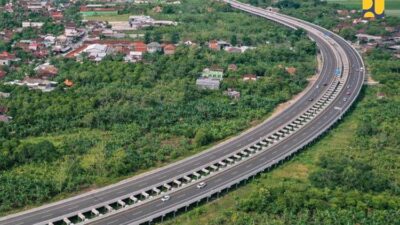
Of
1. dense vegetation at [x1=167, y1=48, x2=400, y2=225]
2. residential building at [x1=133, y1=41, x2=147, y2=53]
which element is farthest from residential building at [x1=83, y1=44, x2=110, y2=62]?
dense vegetation at [x1=167, y1=48, x2=400, y2=225]

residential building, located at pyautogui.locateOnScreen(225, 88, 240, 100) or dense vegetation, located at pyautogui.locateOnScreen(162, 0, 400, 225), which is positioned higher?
residential building, located at pyautogui.locateOnScreen(225, 88, 240, 100)

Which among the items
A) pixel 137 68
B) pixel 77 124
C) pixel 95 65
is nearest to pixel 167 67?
pixel 137 68

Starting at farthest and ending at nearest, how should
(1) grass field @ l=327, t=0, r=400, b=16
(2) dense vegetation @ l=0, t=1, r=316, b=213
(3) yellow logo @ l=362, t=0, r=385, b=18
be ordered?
(1) grass field @ l=327, t=0, r=400, b=16 < (3) yellow logo @ l=362, t=0, r=385, b=18 < (2) dense vegetation @ l=0, t=1, r=316, b=213

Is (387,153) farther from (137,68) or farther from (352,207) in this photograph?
(137,68)

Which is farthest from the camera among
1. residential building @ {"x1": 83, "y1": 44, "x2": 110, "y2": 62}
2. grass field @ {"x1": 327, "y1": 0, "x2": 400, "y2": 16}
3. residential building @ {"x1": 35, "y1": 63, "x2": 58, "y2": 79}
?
grass field @ {"x1": 327, "y1": 0, "x2": 400, "y2": 16}

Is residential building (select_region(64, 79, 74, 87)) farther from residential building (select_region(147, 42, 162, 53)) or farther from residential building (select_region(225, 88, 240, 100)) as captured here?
residential building (select_region(225, 88, 240, 100))

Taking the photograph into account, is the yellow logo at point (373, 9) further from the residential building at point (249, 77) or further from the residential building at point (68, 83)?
the residential building at point (68, 83)

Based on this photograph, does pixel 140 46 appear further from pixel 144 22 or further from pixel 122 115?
pixel 122 115
